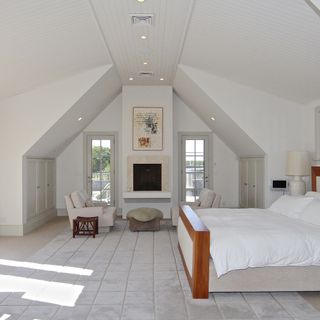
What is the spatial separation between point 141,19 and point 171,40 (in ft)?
3.38

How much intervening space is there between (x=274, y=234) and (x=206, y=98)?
14.3ft

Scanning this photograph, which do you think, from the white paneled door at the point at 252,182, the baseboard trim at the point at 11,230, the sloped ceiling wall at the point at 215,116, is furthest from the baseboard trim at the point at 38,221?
the white paneled door at the point at 252,182

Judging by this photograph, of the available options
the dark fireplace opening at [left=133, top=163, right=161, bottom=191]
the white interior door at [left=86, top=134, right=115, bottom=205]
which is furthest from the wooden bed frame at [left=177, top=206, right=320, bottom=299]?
the white interior door at [left=86, top=134, right=115, bottom=205]

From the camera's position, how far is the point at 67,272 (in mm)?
4898

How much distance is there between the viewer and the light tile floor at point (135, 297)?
3547mm

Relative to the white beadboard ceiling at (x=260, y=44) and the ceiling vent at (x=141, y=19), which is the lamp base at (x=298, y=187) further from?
the ceiling vent at (x=141, y=19)

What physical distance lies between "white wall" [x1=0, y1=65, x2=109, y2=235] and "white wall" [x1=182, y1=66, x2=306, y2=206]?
8.57 feet

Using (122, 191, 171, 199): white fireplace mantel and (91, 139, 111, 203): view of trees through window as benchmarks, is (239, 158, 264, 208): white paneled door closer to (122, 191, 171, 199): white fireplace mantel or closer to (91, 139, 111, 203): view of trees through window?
(122, 191, 171, 199): white fireplace mantel

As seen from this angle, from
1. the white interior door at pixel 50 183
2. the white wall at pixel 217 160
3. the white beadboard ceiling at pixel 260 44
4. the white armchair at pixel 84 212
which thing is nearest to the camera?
the white beadboard ceiling at pixel 260 44

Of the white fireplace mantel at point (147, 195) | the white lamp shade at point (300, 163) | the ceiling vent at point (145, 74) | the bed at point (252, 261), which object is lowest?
the bed at point (252, 261)

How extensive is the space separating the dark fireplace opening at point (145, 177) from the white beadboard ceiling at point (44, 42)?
10.3ft

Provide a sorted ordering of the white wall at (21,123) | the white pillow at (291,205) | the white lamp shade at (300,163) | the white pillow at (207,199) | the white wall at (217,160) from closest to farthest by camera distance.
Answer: the white pillow at (291,205)
the white lamp shade at (300,163)
the white wall at (21,123)
the white pillow at (207,199)
the white wall at (217,160)

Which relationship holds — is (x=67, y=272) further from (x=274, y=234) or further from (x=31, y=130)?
(x=31, y=130)

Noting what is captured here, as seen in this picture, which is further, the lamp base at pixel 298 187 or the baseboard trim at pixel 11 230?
the baseboard trim at pixel 11 230
